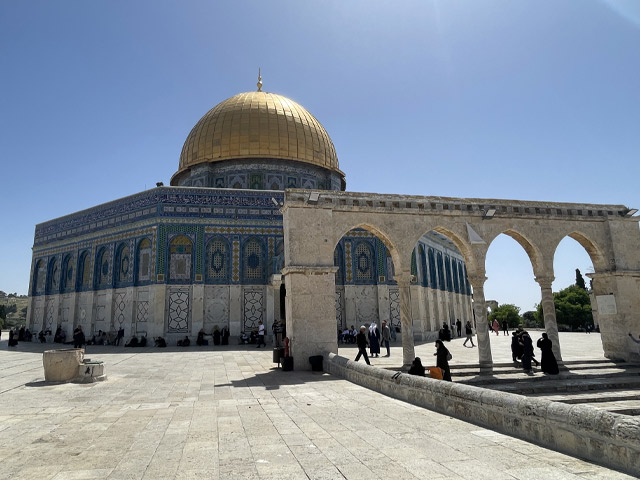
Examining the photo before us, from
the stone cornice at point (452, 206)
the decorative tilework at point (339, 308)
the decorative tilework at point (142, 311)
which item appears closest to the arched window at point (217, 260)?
the decorative tilework at point (142, 311)

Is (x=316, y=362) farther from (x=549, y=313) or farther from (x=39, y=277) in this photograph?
(x=39, y=277)

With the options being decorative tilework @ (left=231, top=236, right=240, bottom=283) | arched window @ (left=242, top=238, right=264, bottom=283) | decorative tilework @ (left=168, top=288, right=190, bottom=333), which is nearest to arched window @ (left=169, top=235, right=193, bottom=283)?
decorative tilework @ (left=168, top=288, right=190, bottom=333)

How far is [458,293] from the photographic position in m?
29.0

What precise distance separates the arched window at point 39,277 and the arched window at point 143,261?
811cm

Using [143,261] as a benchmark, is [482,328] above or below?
below

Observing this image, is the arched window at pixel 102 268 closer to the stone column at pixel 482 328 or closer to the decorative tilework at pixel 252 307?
the decorative tilework at pixel 252 307

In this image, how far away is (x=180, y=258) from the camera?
19.5 metres

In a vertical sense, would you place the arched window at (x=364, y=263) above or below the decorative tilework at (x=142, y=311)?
above

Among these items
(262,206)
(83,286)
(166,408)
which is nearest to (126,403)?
(166,408)

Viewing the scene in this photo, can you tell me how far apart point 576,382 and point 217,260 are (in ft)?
48.2

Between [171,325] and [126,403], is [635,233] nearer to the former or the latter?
[126,403]

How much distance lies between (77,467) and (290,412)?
2.67 m

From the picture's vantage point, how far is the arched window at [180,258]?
63.5 ft

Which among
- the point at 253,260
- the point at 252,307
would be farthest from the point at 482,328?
the point at 253,260
